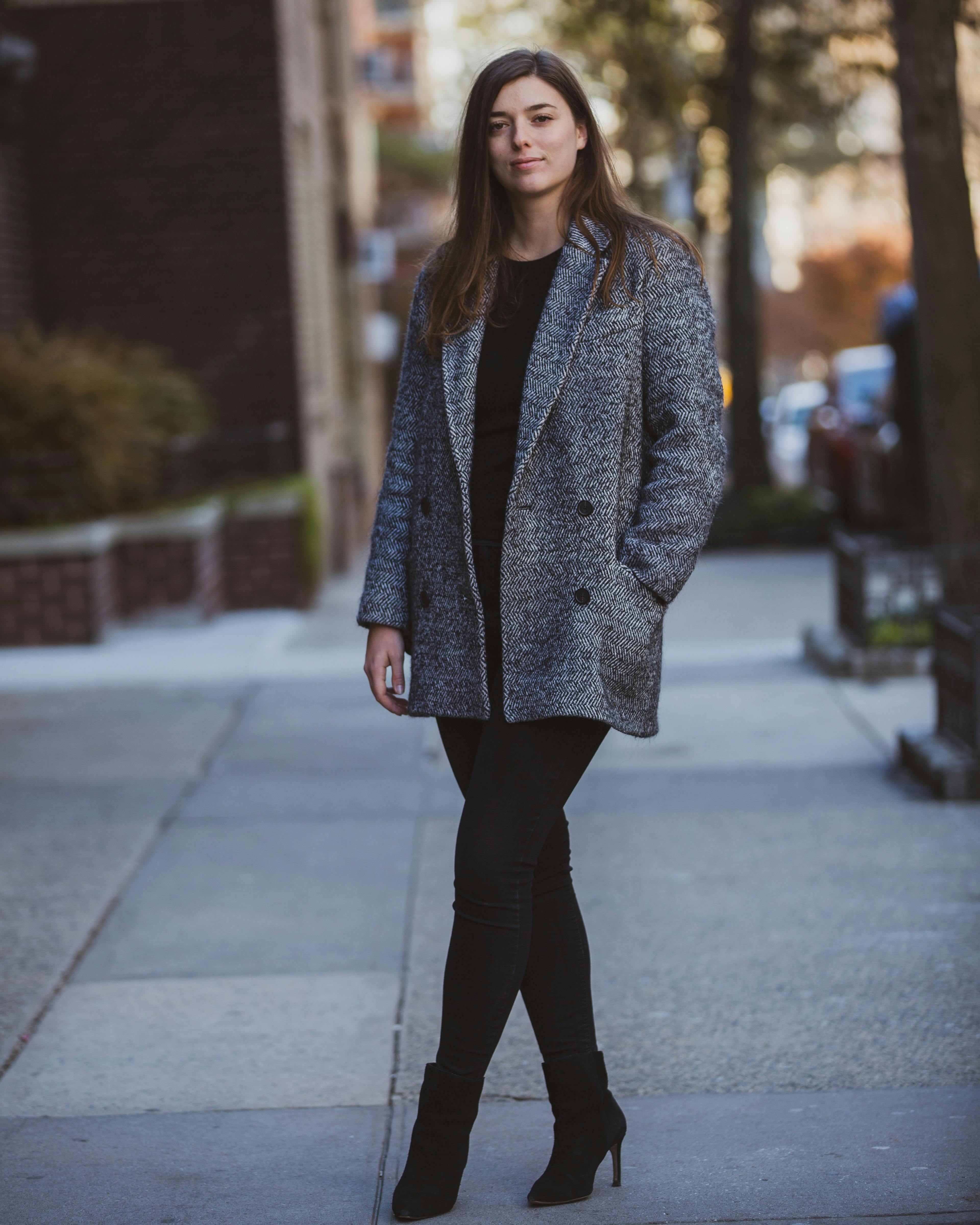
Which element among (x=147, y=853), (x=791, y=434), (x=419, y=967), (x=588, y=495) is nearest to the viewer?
(x=588, y=495)

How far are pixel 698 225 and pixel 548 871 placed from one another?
19712mm

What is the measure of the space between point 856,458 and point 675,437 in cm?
1514

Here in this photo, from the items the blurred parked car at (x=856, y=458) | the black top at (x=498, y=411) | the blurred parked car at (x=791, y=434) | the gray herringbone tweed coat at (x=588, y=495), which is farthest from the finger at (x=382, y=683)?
the blurred parked car at (x=791, y=434)

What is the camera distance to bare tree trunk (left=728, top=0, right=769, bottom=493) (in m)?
16.9

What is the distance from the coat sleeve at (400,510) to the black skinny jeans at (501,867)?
0.21m

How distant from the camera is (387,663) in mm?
2979

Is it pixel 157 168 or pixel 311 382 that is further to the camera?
pixel 311 382

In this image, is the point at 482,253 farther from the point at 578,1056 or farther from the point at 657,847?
the point at 657,847

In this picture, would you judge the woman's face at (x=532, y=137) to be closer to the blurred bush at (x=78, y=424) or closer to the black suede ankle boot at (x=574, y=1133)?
the black suede ankle boot at (x=574, y=1133)

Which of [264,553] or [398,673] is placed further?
[264,553]

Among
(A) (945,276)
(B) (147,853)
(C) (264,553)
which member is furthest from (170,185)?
(B) (147,853)

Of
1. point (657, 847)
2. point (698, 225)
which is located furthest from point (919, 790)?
point (698, 225)

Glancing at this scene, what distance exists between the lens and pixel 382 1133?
3.23 m

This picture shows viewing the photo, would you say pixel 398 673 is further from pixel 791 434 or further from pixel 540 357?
pixel 791 434
